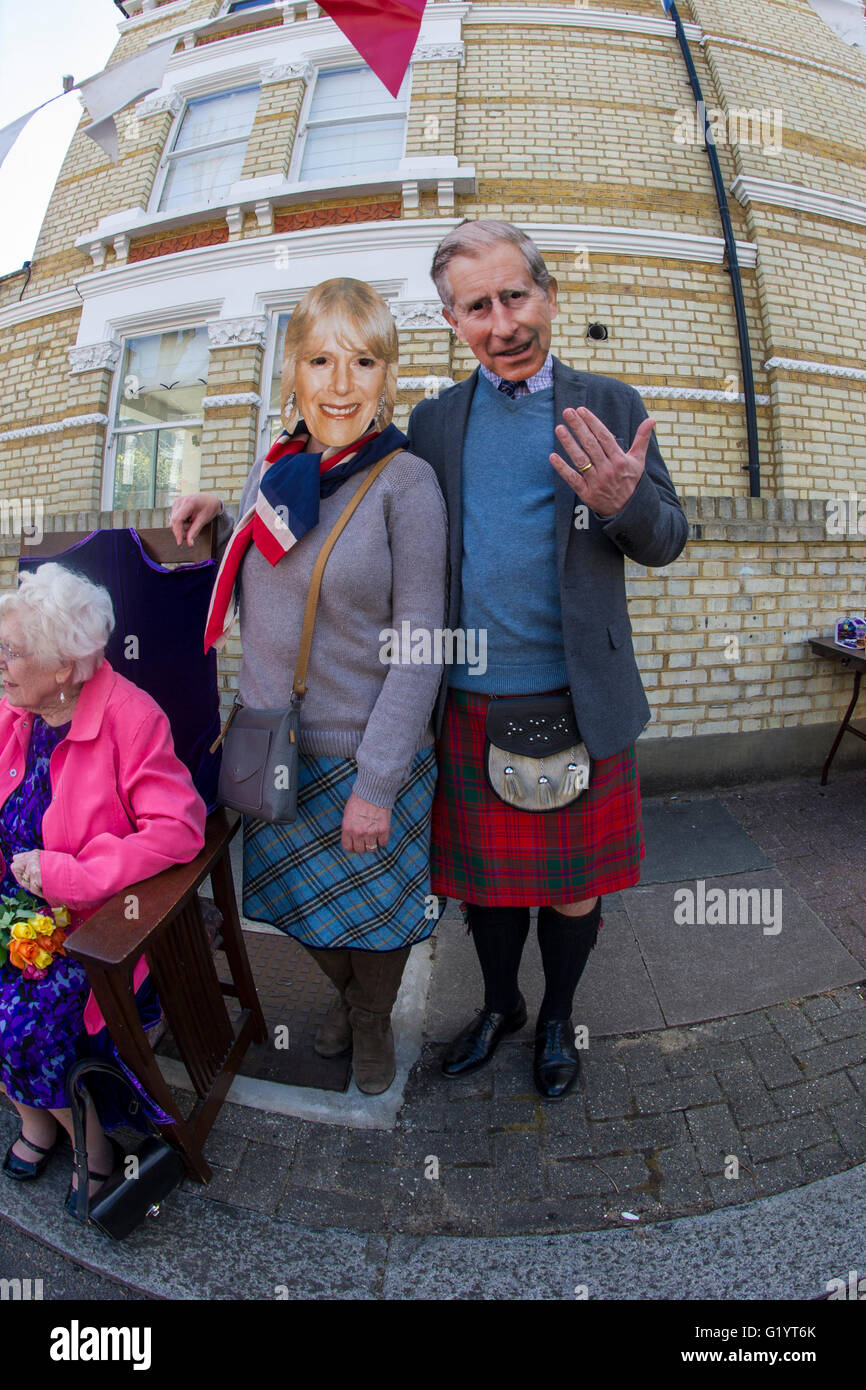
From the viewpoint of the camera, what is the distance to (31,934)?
1583mm

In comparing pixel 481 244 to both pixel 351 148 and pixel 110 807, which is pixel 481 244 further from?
pixel 351 148

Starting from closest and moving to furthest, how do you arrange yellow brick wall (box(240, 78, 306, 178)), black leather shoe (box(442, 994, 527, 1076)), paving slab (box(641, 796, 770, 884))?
black leather shoe (box(442, 994, 527, 1076))
paving slab (box(641, 796, 770, 884))
yellow brick wall (box(240, 78, 306, 178))

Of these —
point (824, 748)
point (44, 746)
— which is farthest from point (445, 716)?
point (824, 748)

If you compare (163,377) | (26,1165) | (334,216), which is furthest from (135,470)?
(26,1165)

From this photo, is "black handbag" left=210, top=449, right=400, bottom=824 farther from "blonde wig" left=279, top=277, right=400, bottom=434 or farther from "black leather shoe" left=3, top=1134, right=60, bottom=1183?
"black leather shoe" left=3, top=1134, right=60, bottom=1183

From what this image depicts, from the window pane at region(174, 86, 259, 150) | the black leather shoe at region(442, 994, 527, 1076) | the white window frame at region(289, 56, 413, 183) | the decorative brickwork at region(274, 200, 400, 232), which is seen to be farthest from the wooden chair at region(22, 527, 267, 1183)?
the window pane at region(174, 86, 259, 150)

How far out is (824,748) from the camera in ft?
13.4

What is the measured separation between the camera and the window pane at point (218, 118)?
21.1 feet

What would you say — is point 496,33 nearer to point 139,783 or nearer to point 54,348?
point 54,348

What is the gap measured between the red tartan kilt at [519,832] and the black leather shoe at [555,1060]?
0.50 meters

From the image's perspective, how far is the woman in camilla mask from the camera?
153 cm

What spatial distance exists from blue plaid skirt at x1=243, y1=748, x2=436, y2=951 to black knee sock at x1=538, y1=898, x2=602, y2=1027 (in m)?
0.41

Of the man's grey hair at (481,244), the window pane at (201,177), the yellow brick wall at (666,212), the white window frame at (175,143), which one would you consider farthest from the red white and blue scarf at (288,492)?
the white window frame at (175,143)
